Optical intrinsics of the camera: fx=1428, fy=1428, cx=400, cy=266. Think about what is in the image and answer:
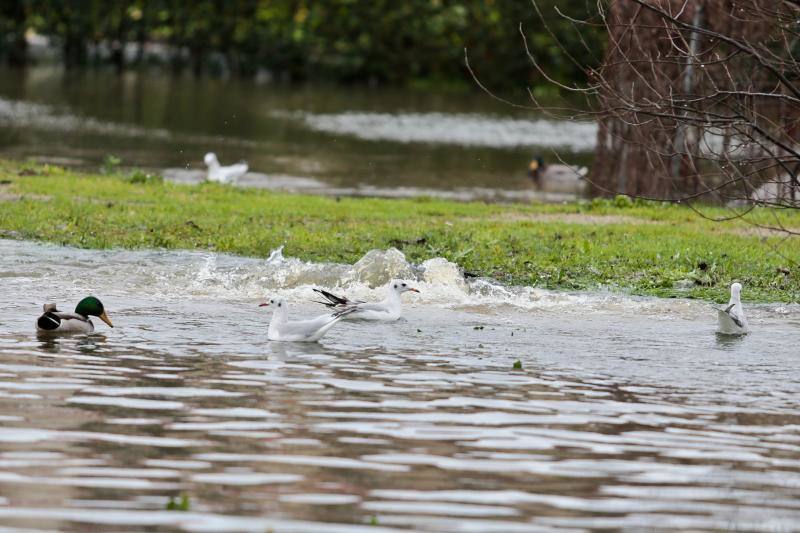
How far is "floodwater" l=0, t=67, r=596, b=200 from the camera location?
3148cm

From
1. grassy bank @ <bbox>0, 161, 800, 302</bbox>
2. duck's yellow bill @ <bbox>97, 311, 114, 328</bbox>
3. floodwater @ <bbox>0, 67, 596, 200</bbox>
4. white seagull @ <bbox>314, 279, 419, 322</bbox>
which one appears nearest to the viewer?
duck's yellow bill @ <bbox>97, 311, 114, 328</bbox>

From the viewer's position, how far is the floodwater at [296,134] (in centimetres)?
3148

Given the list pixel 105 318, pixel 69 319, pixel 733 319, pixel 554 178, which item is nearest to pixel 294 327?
pixel 105 318

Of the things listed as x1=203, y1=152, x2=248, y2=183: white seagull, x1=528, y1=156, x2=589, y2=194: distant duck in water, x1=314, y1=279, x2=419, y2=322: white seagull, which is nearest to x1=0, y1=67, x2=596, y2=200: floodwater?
x1=528, y1=156, x2=589, y2=194: distant duck in water

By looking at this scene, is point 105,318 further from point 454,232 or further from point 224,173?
point 224,173

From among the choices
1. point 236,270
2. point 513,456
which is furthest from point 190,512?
point 236,270

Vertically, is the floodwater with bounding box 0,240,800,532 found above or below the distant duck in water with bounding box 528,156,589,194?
below

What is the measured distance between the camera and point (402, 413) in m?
10.1

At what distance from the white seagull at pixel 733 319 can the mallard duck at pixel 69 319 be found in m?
5.84

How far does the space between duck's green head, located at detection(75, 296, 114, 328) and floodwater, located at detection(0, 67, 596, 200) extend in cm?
1490

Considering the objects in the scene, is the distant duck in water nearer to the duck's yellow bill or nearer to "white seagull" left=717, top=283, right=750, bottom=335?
"white seagull" left=717, top=283, right=750, bottom=335

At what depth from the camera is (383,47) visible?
242ft

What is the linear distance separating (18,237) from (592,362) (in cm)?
882

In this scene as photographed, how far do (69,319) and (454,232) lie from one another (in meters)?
7.53
